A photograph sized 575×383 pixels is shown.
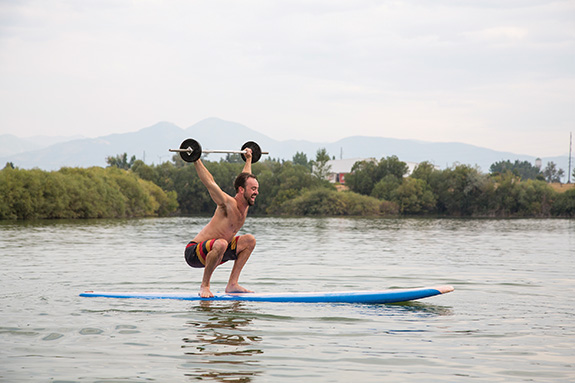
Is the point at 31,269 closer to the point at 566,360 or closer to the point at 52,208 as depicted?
the point at 566,360

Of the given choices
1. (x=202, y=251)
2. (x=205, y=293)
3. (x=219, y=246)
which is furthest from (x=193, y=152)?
(x=205, y=293)

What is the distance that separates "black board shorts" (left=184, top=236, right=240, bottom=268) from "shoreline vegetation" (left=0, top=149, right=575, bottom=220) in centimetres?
5185

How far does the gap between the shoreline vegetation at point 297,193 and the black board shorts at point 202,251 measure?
170 ft

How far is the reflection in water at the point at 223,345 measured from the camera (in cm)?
589

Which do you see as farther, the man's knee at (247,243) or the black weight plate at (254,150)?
the black weight plate at (254,150)

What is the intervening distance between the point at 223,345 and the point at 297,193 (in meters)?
90.5

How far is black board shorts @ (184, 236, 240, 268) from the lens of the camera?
973 cm

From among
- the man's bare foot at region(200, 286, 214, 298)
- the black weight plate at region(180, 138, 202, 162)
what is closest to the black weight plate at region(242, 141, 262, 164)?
the black weight plate at region(180, 138, 202, 162)

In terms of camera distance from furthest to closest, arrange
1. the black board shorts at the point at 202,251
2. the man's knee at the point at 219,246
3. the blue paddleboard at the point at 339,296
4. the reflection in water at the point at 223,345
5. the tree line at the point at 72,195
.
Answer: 1. the tree line at the point at 72,195
2. the black board shorts at the point at 202,251
3. the man's knee at the point at 219,246
4. the blue paddleboard at the point at 339,296
5. the reflection in water at the point at 223,345

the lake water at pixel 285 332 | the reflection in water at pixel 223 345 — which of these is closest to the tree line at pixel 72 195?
the lake water at pixel 285 332

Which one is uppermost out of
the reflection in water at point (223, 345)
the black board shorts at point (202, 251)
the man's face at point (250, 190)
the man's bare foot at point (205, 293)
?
the man's face at point (250, 190)

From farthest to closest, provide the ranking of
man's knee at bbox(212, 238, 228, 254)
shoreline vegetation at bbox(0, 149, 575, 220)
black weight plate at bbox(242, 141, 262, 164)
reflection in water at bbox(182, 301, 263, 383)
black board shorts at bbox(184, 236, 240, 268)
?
shoreline vegetation at bbox(0, 149, 575, 220)
black weight plate at bbox(242, 141, 262, 164)
black board shorts at bbox(184, 236, 240, 268)
man's knee at bbox(212, 238, 228, 254)
reflection in water at bbox(182, 301, 263, 383)

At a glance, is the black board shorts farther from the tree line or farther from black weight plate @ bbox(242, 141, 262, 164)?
the tree line

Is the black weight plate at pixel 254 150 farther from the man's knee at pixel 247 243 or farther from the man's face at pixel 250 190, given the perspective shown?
the man's knee at pixel 247 243
